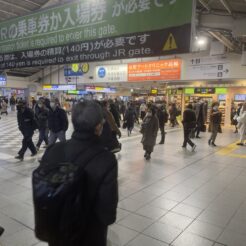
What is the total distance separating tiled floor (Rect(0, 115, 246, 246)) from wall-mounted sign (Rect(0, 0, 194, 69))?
2.11 m

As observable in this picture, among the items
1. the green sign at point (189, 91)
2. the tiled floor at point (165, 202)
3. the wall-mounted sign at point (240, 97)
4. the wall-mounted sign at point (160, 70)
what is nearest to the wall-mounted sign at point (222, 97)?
the wall-mounted sign at point (240, 97)

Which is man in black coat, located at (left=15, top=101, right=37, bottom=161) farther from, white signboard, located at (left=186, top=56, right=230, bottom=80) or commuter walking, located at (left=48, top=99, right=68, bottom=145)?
white signboard, located at (left=186, top=56, right=230, bottom=80)

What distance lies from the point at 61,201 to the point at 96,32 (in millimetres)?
2922

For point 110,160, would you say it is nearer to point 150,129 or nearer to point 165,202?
point 165,202

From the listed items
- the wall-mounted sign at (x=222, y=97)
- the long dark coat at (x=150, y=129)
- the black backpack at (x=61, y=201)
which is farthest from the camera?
the wall-mounted sign at (x=222, y=97)

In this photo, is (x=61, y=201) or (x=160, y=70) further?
(x=160, y=70)

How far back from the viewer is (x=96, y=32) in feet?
11.9

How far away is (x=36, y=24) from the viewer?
4.25 m

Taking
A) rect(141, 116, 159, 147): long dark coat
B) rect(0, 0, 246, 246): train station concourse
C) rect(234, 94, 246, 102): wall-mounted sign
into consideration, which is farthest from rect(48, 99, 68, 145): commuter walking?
rect(234, 94, 246, 102): wall-mounted sign

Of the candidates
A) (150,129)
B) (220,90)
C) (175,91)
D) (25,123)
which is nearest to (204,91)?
(220,90)

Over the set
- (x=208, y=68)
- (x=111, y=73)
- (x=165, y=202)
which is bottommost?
(x=165, y=202)

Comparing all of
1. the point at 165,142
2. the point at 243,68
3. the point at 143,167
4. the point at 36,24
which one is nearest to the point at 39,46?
the point at 36,24

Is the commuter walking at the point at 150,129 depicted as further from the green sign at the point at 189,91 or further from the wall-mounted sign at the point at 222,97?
the wall-mounted sign at the point at 222,97

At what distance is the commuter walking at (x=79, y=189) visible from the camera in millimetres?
1245
